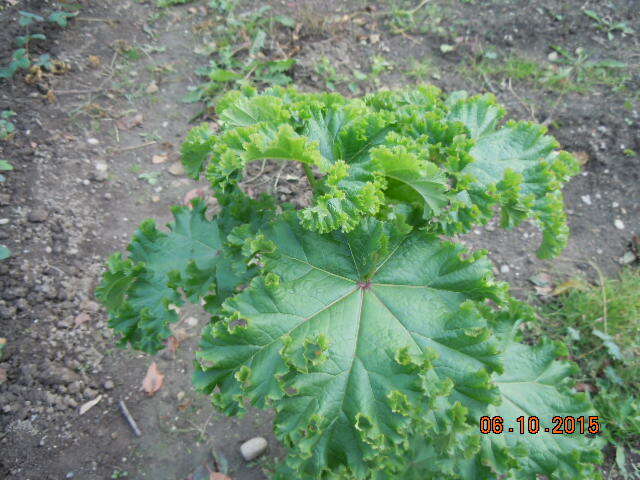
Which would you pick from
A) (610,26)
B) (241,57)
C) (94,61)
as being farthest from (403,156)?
(610,26)

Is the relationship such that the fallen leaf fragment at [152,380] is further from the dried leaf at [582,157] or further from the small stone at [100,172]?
the dried leaf at [582,157]

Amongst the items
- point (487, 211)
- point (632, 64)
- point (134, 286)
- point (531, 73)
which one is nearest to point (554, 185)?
point (487, 211)

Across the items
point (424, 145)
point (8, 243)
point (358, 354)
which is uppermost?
point (424, 145)

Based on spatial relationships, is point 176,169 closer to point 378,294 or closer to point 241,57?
point 241,57

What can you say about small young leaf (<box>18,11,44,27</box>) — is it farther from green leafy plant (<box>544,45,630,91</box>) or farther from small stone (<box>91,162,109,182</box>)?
green leafy plant (<box>544,45,630,91</box>)

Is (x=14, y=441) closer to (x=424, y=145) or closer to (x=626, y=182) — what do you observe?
(x=424, y=145)

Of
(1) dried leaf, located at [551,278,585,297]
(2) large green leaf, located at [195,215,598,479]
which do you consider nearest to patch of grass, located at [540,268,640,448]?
(1) dried leaf, located at [551,278,585,297]
